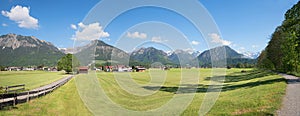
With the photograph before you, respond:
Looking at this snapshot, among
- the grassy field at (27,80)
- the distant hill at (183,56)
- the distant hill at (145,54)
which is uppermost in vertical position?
the distant hill at (145,54)

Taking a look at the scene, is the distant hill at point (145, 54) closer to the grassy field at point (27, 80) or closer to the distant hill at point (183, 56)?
the distant hill at point (183, 56)

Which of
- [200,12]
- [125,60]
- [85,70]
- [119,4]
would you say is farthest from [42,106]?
[85,70]

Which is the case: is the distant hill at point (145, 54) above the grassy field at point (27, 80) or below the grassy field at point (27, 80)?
above

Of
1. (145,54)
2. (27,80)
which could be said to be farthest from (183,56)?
(27,80)

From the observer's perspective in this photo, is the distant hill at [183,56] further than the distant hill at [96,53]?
Yes

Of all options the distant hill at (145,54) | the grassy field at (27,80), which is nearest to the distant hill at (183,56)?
the distant hill at (145,54)

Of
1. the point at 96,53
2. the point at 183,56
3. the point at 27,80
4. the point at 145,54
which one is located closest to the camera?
the point at 183,56

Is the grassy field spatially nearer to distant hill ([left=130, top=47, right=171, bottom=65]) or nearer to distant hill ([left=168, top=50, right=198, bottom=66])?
distant hill ([left=130, top=47, right=171, bottom=65])

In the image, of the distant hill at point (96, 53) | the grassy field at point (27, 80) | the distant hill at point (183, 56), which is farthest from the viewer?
the grassy field at point (27, 80)

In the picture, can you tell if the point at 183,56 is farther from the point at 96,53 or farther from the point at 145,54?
the point at 145,54

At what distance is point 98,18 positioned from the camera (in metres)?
14.0

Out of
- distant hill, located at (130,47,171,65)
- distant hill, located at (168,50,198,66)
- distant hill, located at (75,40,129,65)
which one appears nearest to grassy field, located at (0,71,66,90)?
distant hill, located at (75,40,129,65)

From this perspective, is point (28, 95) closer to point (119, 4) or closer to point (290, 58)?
point (119, 4)

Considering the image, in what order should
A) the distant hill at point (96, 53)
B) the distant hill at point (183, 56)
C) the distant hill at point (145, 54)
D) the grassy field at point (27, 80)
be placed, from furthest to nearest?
the grassy field at point (27, 80) → the distant hill at point (145, 54) → the distant hill at point (183, 56) → the distant hill at point (96, 53)
